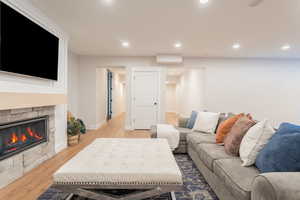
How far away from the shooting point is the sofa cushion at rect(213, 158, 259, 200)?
3.87 feet

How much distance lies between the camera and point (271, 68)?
17.5 ft

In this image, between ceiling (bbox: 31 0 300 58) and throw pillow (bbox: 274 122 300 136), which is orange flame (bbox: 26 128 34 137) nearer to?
ceiling (bbox: 31 0 300 58)

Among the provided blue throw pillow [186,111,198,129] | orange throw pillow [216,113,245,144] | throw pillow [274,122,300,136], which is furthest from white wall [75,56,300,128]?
throw pillow [274,122,300,136]

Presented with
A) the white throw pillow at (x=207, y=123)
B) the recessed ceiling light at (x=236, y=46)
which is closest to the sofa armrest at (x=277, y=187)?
the white throw pillow at (x=207, y=123)

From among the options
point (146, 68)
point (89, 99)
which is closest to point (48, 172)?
point (89, 99)

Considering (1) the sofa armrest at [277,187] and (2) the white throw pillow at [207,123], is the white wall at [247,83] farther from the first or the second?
(1) the sofa armrest at [277,187]

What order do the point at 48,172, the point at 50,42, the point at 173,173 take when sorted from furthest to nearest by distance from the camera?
the point at 50,42 < the point at 48,172 < the point at 173,173

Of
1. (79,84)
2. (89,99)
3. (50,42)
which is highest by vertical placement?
(50,42)

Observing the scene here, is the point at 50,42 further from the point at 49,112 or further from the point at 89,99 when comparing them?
the point at 89,99

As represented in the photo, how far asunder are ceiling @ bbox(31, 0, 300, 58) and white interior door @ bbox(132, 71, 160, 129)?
0.97 metres

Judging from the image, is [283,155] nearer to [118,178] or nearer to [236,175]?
[236,175]

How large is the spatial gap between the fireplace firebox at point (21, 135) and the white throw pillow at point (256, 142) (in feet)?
9.15

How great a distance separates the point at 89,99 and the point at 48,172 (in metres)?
3.16

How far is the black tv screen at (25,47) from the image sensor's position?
1924mm
